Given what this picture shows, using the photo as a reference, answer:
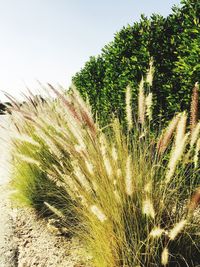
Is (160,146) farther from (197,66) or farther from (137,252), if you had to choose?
(197,66)

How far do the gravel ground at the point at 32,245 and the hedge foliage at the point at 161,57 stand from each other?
4.26 ft

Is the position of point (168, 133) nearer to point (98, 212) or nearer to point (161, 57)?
point (98, 212)

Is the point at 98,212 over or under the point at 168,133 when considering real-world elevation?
under

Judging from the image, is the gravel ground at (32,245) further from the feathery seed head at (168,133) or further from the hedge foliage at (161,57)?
the hedge foliage at (161,57)

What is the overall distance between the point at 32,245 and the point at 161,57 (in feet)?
9.13

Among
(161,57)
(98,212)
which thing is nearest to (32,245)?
(98,212)

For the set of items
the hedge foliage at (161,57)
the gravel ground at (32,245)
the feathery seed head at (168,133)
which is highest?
the hedge foliage at (161,57)

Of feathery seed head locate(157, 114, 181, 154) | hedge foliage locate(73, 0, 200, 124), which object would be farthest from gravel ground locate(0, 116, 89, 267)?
hedge foliage locate(73, 0, 200, 124)

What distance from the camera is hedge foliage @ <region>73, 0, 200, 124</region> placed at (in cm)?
382

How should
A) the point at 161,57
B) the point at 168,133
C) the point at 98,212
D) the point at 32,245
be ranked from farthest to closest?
the point at 161,57 → the point at 32,245 → the point at 168,133 → the point at 98,212

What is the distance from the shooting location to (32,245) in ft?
11.4

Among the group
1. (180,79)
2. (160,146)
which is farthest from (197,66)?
(160,146)

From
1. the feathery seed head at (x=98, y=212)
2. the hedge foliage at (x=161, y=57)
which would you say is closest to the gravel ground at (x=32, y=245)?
the feathery seed head at (x=98, y=212)

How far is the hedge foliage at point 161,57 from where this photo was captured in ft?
12.5
